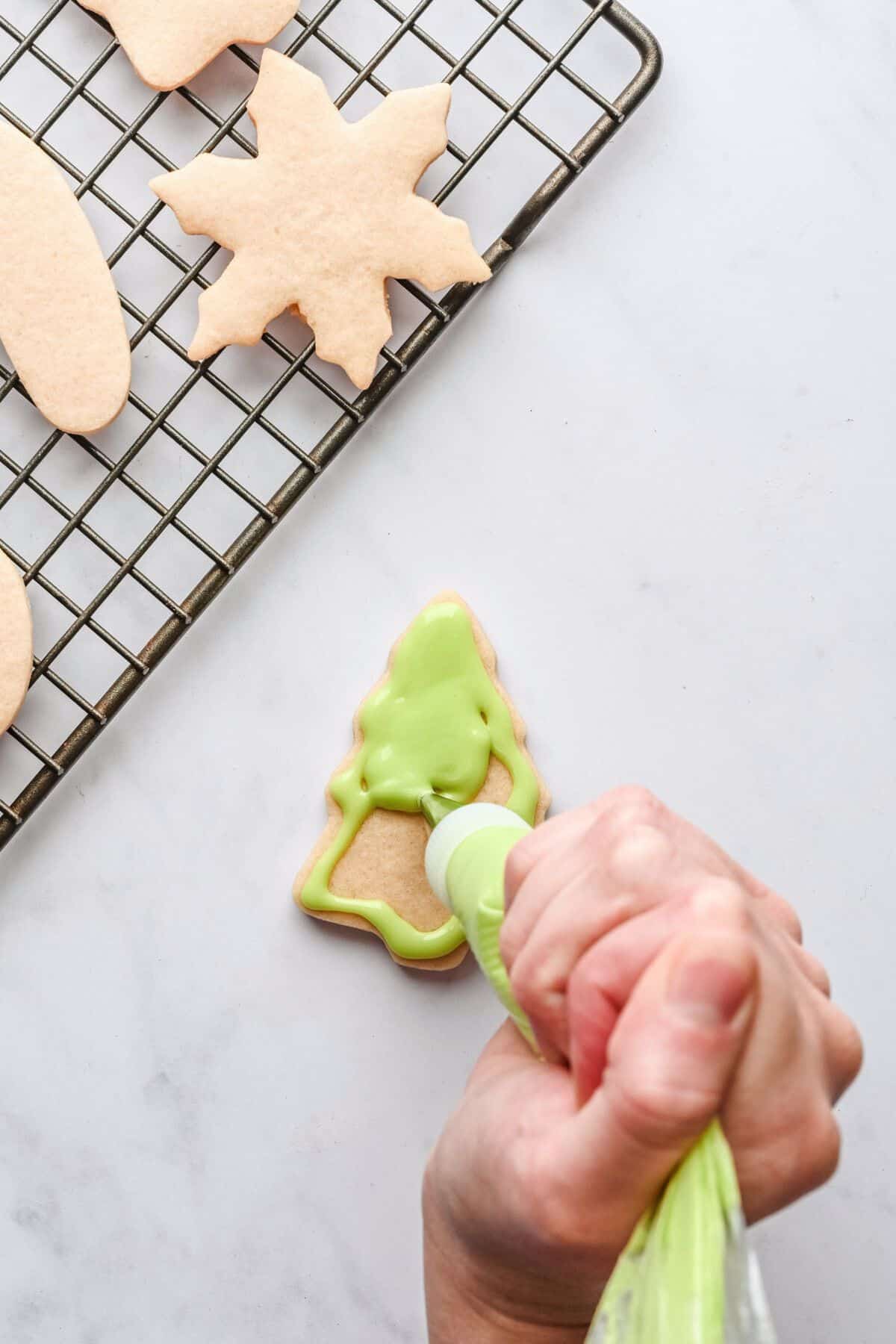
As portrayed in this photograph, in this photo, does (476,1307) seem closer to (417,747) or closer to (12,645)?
(417,747)

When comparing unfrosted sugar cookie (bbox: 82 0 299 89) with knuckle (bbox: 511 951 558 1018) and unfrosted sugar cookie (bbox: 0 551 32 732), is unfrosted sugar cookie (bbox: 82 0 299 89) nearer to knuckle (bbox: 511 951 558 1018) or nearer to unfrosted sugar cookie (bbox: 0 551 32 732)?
unfrosted sugar cookie (bbox: 0 551 32 732)

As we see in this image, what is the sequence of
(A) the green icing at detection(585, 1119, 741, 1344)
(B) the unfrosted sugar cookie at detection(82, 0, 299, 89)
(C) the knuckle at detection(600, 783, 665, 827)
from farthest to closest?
(B) the unfrosted sugar cookie at detection(82, 0, 299, 89) → (C) the knuckle at detection(600, 783, 665, 827) → (A) the green icing at detection(585, 1119, 741, 1344)

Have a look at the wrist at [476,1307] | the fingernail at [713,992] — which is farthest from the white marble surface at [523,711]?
the fingernail at [713,992]

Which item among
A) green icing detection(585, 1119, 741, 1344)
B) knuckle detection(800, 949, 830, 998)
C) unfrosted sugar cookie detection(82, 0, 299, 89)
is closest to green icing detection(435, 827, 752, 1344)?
green icing detection(585, 1119, 741, 1344)

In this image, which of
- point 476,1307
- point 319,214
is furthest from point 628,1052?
point 319,214

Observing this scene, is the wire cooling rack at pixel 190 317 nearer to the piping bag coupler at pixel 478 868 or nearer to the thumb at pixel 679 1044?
the piping bag coupler at pixel 478 868

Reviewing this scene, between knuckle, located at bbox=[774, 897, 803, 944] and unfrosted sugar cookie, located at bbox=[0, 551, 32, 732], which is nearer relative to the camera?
knuckle, located at bbox=[774, 897, 803, 944]
